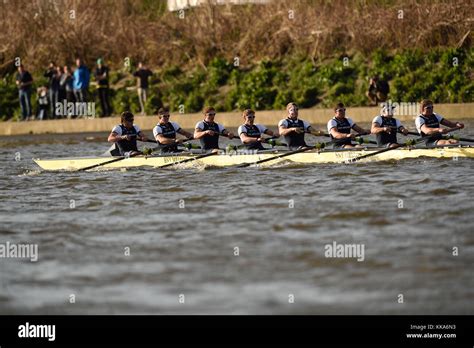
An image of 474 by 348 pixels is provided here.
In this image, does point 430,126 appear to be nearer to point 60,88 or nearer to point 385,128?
point 385,128

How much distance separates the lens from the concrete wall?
107 feet

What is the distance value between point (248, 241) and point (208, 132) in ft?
32.0

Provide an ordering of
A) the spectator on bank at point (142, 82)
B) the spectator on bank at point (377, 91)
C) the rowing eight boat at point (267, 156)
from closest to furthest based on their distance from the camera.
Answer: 1. the rowing eight boat at point (267, 156)
2. the spectator on bank at point (377, 91)
3. the spectator on bank at point (142, 82)

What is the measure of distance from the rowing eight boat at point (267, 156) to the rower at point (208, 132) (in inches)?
22.5

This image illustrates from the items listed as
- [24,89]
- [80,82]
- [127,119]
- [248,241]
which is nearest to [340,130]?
[127,119]

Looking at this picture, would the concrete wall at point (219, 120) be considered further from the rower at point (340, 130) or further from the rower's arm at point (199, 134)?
the rower's arm at point (199, 134)

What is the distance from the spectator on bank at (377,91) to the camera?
34219 mm

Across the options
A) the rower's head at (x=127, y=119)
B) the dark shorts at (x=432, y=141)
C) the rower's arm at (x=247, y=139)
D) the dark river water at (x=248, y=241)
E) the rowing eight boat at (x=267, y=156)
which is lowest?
the dark river water at (x=248, y=241)

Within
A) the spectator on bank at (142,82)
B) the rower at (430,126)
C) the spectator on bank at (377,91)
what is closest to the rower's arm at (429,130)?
the rower at (430,126)

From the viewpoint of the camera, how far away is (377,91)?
34.3m

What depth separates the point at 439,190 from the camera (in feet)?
58.3

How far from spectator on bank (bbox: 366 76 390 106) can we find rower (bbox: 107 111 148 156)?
12120 millimetres
